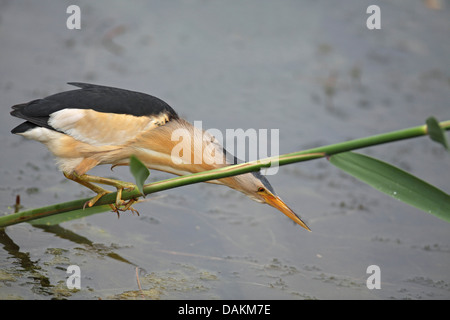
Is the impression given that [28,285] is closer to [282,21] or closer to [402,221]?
[402,221]

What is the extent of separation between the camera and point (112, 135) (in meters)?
2.54

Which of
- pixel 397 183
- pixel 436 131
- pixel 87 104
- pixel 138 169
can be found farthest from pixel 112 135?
pixel 436 131

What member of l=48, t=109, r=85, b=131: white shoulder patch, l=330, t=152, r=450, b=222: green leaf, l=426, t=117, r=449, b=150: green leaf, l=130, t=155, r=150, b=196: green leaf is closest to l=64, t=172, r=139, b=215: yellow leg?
l=48, t=109, r=85, b=131: white shoulder patch

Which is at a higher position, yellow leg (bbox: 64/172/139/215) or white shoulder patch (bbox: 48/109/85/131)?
white shoulder patch (bbox: 48/109/85/131)

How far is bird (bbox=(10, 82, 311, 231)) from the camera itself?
249 centimetres

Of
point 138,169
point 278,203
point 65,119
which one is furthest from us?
point 278,203

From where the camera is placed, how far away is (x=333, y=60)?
5.20 meters

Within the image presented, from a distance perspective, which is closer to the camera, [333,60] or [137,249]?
[137,249]

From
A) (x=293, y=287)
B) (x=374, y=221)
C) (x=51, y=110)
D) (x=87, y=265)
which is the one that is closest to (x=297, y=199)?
(x=374, y=221)

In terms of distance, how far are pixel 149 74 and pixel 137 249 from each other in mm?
2039

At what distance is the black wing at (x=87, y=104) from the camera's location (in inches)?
97.6

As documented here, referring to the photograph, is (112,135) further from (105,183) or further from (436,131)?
(436,131)

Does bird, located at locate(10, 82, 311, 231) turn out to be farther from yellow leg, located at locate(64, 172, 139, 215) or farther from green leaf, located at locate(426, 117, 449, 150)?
green leaf, located at locate(426, 117, 449, 150)

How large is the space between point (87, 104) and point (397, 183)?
1246 millimetres
